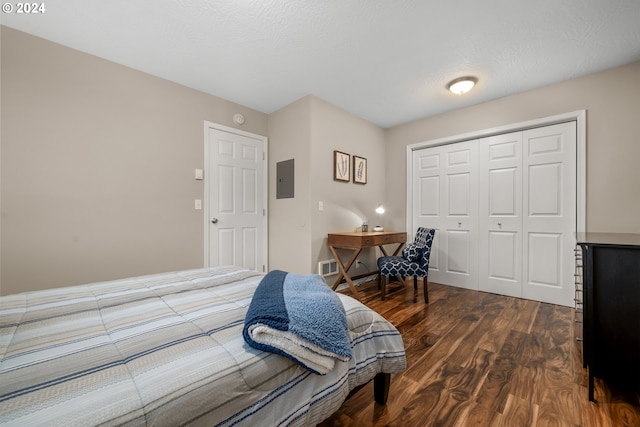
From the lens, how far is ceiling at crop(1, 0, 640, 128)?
182 cm

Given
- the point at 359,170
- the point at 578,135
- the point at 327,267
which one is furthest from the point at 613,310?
the point at 359,170

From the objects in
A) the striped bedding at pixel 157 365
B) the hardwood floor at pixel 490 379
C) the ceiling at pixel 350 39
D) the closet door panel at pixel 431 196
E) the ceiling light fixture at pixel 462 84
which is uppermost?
the ceiling at pixel 350 39

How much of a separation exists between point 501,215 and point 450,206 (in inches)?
23.5

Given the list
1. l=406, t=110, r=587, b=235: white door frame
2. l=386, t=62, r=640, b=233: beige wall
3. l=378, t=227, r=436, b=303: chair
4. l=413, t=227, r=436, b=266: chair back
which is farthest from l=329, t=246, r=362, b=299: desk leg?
l=386, t=62, r=640, b=233: beige wall

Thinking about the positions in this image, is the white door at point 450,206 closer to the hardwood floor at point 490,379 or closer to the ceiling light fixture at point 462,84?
the ceiling light fixture at point 462,84

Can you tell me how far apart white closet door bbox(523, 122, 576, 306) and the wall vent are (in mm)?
2264

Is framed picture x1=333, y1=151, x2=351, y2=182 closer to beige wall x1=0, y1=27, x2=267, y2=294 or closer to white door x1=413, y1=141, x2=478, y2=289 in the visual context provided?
white door x1=413, y1=141, x2=478, y2=289

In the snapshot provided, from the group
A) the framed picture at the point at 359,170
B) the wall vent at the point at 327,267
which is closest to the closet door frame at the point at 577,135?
the framed picture at the point at 359,170

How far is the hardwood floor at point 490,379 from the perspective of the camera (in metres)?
1.25

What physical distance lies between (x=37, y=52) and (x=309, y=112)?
95.8 inches

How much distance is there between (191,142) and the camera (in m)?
2.90

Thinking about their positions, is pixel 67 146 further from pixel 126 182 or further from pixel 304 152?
pixel 304 152

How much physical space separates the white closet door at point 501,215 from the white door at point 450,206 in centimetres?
10

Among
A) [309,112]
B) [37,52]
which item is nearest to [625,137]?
[309,112]
